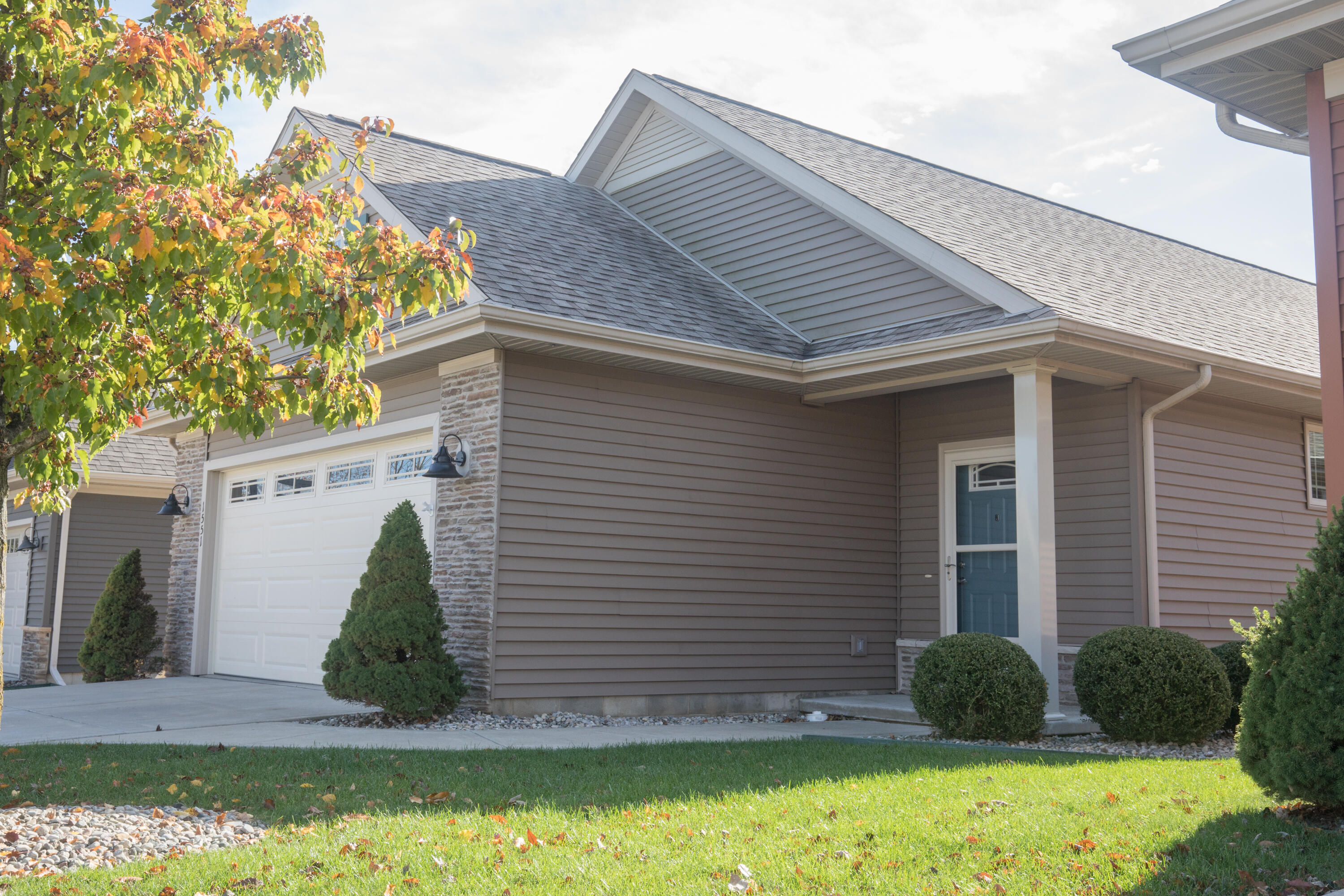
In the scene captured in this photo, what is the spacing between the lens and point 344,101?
38.9 feet

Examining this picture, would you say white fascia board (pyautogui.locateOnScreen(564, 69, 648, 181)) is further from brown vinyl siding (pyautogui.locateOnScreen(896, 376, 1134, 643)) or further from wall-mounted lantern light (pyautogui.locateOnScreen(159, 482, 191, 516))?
wall-mounted lantern light (pyautogui.locateOnScreen(159, 482, 191, 516))

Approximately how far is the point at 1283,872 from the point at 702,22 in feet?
25.7

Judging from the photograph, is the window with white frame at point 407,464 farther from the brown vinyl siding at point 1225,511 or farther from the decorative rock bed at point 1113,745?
the brown vinyl siding at point 1225,511

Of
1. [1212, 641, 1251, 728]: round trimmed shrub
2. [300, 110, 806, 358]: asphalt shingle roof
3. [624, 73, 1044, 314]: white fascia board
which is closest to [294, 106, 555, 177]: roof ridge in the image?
[300, 110, 806, 358]: asphalt shingle roof

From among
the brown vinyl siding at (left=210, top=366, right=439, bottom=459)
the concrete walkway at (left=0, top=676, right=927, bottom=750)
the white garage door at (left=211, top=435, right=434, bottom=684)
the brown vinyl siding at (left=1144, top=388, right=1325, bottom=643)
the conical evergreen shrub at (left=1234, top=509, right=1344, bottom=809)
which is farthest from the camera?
the white garage door at (left=211, top=435, right=434, bottom=684)

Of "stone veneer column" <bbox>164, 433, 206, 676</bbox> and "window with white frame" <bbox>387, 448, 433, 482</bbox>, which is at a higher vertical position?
"window with white frame" <bbox>387, 448, 433, 482</bbox>

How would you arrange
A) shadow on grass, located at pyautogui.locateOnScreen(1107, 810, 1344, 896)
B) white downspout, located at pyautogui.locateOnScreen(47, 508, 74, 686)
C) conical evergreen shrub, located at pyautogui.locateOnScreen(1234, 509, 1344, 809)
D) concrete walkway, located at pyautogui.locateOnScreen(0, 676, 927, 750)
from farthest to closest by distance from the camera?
white downspout, located at pyautogui.locateOnScreen(47, 508, 74, 686), concrete walkway, located at pyautogui.locateOnScreen(0, 676, 927, 750), conical evergreen shrub, located at pyautogui.locateOnScreen(1234, 509, 1344, 809), shadow on grass, located at pyautogui.locateOnScreen(1107, 810, 1344, 896)

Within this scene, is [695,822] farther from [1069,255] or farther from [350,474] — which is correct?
[1069,255]

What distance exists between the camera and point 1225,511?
435 inches

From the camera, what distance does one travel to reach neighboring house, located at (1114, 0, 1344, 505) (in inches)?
261

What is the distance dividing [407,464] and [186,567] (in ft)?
16.0

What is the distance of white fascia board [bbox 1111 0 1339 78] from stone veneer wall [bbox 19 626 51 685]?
55.2ft

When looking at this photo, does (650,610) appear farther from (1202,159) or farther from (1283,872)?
(1202,159)

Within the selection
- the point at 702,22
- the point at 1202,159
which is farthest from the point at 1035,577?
the point at 1202,159
